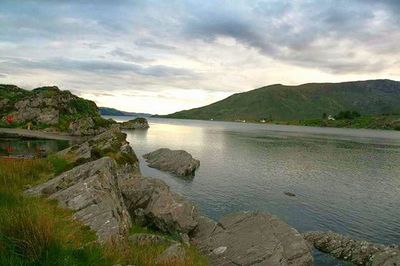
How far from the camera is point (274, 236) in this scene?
27062mm

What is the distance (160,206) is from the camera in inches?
1148

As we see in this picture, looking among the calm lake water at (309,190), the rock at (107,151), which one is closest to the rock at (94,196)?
the calm lake water at (309,190)

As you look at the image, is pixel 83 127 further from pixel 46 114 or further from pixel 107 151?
pixel 107 151

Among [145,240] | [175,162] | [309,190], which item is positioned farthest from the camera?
[175,162]

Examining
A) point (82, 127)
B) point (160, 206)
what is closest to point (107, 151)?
point (160, 206)

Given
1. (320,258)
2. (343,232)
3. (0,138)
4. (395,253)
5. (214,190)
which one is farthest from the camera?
(0,138)

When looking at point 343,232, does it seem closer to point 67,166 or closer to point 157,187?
point 157,187

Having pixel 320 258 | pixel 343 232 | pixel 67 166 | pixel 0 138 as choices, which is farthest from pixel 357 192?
pixel 0 138

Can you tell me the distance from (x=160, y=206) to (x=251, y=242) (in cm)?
755

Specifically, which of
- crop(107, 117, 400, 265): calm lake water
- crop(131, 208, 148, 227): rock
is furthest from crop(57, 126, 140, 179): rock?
crop(131, 208, 148, 227): rock

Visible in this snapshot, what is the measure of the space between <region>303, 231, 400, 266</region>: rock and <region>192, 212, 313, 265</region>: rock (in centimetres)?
552

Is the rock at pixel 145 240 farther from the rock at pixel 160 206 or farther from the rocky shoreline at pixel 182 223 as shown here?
the rock at pixel 160 206

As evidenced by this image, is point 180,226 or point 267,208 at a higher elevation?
point 180,226

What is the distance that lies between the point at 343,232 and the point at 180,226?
18.8 m
